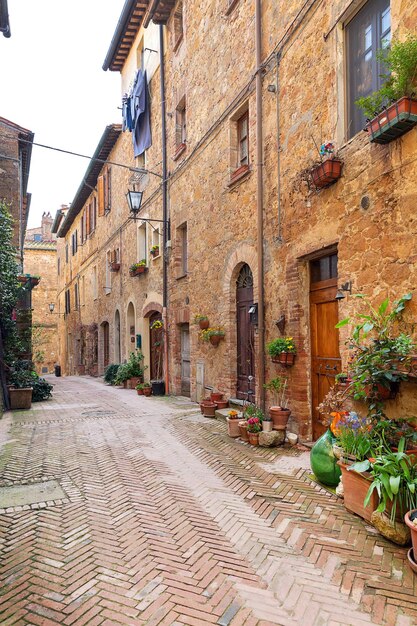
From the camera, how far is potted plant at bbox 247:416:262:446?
6.18m

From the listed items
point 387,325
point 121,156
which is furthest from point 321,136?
point 121,156

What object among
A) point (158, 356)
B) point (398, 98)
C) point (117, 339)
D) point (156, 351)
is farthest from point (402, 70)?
point (117, 339)

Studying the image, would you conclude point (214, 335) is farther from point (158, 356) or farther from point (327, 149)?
point (158, 356)

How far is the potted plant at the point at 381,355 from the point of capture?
13.1 feet

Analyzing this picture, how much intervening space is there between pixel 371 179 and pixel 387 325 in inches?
62.0

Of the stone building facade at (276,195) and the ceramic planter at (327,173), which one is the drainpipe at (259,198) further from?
the ceramic planter at (327,173)

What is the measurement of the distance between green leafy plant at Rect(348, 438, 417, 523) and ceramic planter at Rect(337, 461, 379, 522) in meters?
0.11

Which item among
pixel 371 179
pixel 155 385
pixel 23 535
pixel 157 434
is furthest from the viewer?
pixel 155 385

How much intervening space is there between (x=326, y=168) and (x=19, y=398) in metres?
8.20

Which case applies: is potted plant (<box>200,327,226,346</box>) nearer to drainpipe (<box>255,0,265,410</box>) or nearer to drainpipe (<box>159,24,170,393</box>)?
drainpipe (<box>255,0,265,410</box>)

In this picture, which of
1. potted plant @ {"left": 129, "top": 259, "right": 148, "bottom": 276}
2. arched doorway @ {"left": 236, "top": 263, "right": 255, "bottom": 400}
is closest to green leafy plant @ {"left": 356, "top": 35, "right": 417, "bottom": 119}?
arched doorway @ {"left": 236, "top": 263, "right": 255, "bottom": 400}

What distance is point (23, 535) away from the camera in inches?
137

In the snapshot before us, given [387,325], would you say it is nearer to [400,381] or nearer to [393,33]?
Answer: [400,381]

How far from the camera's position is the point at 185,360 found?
442 inches
